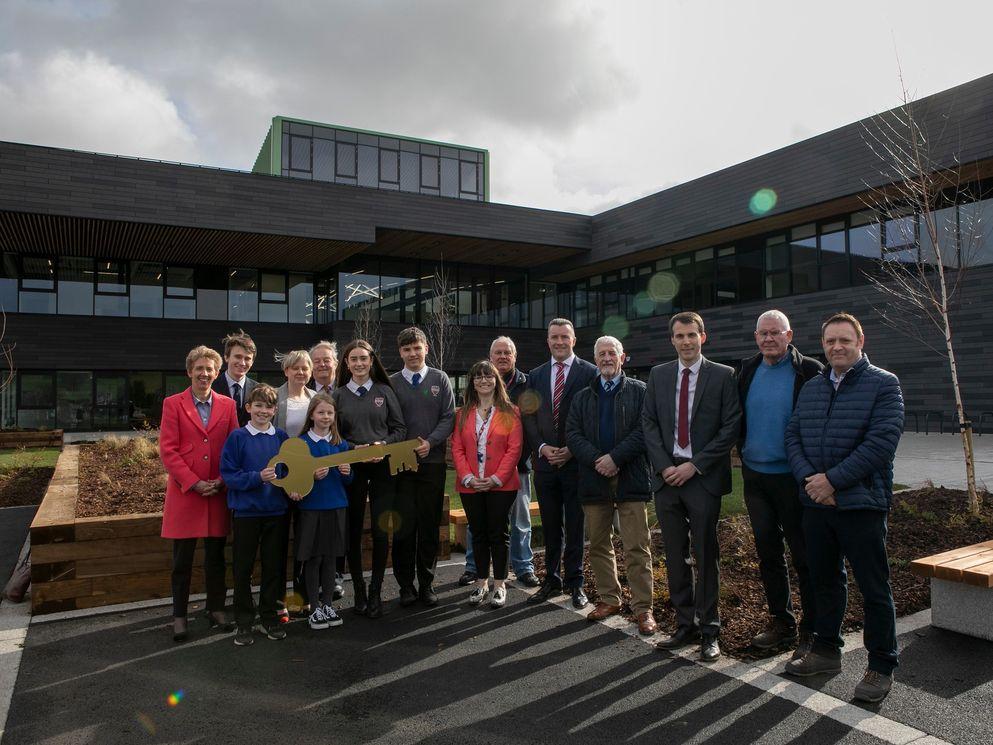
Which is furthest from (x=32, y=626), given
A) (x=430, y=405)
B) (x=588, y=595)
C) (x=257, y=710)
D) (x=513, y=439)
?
(x=588, y=595)

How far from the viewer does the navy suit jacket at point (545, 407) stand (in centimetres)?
536

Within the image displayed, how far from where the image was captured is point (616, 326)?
1066 inches

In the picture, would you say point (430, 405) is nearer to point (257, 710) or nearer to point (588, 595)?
point (588, 595)

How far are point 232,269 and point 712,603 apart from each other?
24.0 m

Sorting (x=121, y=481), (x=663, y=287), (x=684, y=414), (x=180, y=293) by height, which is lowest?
(x=121, y=481)

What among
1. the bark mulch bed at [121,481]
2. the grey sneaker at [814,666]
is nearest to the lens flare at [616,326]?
the bark mulch bed at [121,481]

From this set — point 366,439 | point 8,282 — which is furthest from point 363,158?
point 366,439

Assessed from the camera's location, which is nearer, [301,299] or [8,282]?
[8,282]

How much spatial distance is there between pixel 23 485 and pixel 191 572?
8387 mm

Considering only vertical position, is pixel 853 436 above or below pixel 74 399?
below

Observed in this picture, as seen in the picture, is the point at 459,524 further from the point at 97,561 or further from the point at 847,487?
the point at 847,487

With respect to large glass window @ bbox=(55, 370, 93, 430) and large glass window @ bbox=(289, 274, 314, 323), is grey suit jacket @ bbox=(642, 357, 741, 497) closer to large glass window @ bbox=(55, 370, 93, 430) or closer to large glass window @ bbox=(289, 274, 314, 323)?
large glass window @ bbox=(289, 274, 314, 323)

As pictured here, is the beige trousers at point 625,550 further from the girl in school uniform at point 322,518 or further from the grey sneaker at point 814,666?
the girl in school uniform at point 322,518

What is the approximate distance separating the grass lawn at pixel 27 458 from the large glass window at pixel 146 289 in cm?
756
